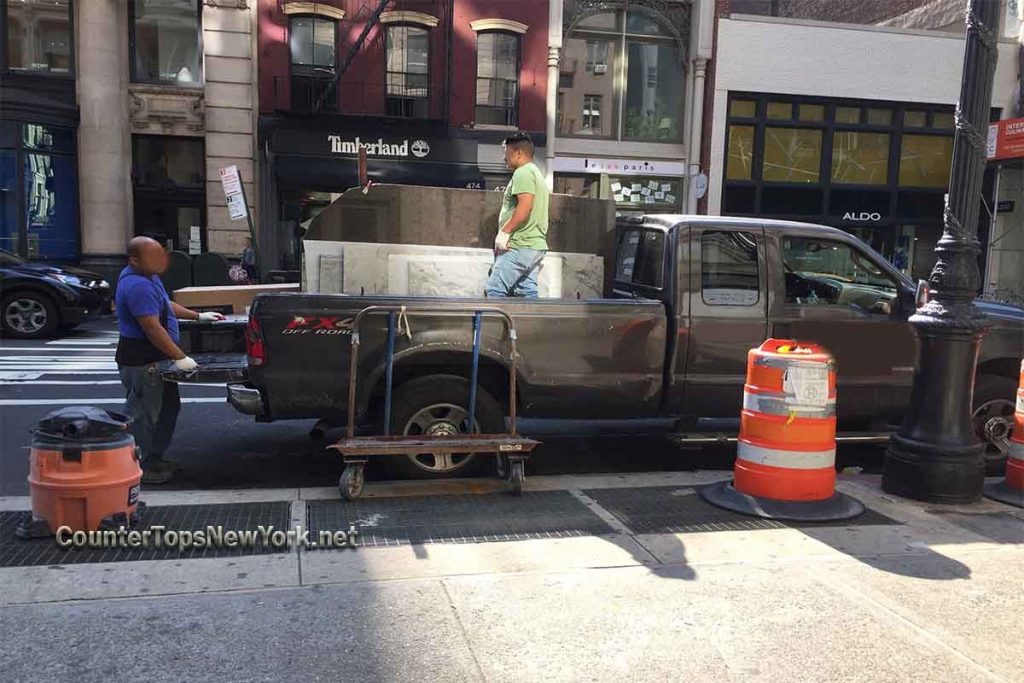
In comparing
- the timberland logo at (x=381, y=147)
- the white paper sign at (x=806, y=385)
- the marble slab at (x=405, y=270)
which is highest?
the timberland logo at (x=381, y=147)

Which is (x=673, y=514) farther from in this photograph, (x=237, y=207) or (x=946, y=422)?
(x=237, y=207)

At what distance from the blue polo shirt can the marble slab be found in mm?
1146

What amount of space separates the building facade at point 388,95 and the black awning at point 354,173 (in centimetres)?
2

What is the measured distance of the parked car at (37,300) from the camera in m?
12.9

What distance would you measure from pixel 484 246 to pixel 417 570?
11.1ft

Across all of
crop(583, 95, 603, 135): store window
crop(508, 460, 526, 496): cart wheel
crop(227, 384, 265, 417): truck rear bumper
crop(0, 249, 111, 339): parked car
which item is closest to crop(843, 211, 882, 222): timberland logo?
crop(583, 95, 603, 135): store window

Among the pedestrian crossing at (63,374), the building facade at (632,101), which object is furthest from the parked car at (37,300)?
the building facade at (632,101)

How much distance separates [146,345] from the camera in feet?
17.9

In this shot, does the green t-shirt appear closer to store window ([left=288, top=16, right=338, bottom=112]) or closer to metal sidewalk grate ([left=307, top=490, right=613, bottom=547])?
metal sidewalk grate ([left=307, top=490, right=613, bottom=547])

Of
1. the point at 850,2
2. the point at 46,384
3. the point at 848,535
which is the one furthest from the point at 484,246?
the point at 850,2

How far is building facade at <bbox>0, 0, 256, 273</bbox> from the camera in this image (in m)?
18.2

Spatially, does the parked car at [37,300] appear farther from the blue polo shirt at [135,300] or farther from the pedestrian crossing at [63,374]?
the blue polo shirt at [135,300]

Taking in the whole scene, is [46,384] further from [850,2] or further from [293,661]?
[850,2]

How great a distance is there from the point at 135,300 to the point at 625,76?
57.9 feet
